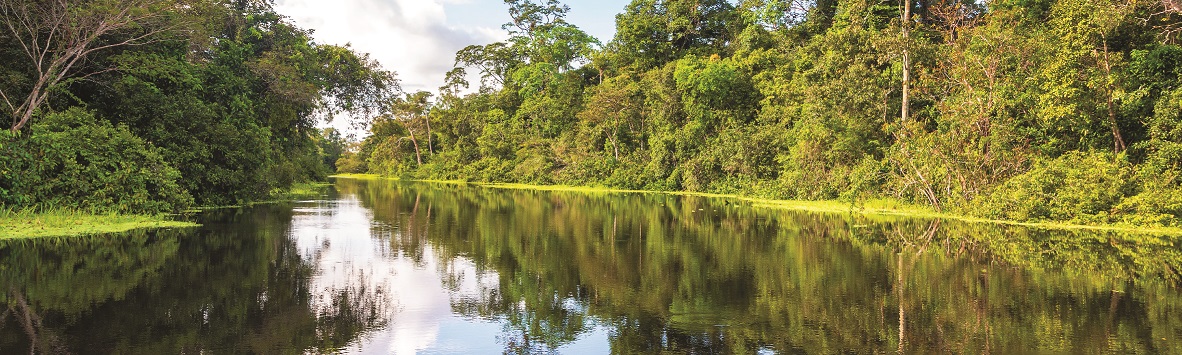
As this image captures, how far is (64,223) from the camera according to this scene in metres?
16.5

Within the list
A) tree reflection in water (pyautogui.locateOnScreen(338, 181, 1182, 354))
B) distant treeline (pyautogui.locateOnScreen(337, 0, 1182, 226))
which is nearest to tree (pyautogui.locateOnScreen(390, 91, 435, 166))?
distant treeline (pyautogui.locateOnScreen(337, 0, 1182, 226))

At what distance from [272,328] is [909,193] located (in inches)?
912

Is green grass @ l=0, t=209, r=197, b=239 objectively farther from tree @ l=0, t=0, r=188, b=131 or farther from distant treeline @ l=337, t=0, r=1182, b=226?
distant treeline @ l=337, t=0, r=1182, b=226

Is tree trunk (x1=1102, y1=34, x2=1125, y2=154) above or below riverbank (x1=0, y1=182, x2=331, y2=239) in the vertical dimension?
above

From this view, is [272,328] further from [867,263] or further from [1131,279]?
[1131,279]

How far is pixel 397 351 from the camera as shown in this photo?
6.79 meters

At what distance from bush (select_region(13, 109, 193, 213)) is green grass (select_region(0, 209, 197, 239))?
0.33m

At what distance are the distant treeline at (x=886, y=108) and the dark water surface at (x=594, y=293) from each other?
4.56 metres

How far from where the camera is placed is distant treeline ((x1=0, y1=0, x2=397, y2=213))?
1758 cm

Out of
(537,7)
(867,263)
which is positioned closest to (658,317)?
(867,263)

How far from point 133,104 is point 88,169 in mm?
4336

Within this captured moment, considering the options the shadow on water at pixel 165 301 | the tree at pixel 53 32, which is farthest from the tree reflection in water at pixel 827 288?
the tree at pixel 53 32

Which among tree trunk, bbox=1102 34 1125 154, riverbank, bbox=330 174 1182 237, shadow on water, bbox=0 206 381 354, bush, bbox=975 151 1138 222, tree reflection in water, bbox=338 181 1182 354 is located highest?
tree trunk, bbox=1102 34 1125 154

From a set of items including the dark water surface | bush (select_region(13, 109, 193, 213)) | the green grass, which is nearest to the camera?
the dark water surface
